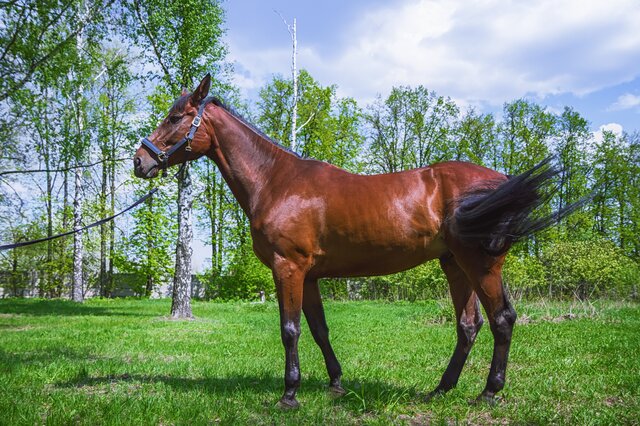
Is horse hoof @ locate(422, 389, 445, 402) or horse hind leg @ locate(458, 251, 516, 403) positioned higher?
horse hind leg @ locate(458, 251, 516, 403)

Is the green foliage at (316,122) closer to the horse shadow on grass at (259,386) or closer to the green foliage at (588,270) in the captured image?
the green foliage at (588,270)

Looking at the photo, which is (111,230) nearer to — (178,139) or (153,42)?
(153,42)

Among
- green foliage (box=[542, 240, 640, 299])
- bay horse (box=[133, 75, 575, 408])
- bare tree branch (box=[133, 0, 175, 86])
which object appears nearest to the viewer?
bay horse (box=[133, 75, 575, 408])

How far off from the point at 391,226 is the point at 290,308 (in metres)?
1.15

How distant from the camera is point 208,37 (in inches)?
555

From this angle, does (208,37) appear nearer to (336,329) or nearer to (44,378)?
(336,329)

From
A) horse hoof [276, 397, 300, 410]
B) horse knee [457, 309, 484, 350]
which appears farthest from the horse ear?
horse knee [457, 309, 484, 350]

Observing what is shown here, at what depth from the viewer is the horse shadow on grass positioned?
4387mm

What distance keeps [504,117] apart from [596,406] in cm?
3363

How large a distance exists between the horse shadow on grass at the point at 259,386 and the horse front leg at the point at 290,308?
0.27m

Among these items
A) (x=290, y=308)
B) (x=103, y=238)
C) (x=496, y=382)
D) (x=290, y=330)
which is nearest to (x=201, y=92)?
(x=290, y=308)

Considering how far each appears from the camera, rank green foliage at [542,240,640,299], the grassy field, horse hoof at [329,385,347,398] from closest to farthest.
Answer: the grassy field → horse hoof at [329,385,347,398] → green foliage at [542,240,640,299]

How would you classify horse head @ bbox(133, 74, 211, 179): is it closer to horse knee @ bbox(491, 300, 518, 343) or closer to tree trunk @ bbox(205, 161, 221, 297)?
horse knee @ bbox(491, 300, 518, 343)

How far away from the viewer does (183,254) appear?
1410cm
